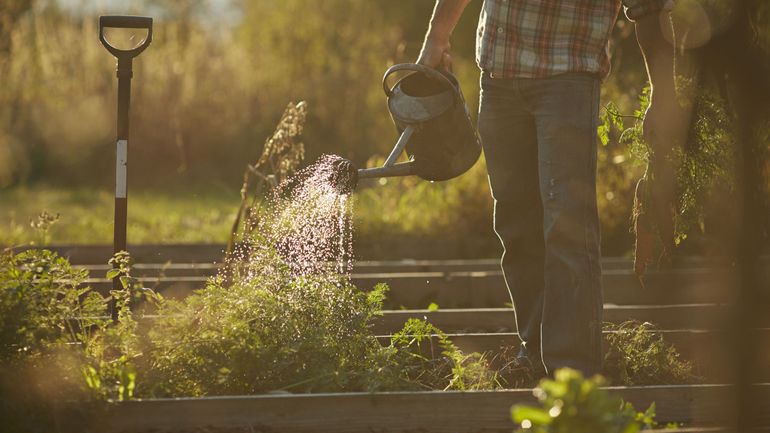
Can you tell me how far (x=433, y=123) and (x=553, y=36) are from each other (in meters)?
0.74

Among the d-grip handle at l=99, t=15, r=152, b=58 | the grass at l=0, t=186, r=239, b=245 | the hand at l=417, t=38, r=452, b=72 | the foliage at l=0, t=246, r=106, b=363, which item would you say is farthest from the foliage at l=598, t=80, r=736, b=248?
the grass at l=0, t=186, r=239, b=245

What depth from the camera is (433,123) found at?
14.9 ft

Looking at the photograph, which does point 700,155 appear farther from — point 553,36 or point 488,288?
point 488,288

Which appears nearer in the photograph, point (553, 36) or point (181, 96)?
point (553, 36)

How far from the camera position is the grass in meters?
9.69

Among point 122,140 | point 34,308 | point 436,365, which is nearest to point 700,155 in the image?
point 436,365

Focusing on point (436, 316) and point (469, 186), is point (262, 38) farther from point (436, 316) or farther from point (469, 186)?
point (436, 316)

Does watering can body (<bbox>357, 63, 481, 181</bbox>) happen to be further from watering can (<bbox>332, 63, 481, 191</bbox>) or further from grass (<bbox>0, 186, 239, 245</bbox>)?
grass (<bbox>0, 186, 239, 245</bbox>)

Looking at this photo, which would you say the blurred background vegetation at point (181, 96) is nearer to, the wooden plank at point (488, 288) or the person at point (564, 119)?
the wooden plank at point (488, 288)

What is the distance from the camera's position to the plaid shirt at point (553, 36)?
3.95 meters

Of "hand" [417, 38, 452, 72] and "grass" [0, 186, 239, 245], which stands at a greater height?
"hand" [417, 38, 452, 72]

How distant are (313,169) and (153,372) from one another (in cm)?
116

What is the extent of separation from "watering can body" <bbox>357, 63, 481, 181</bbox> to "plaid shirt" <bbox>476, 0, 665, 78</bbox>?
453mm

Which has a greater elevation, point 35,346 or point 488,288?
point 35,346
